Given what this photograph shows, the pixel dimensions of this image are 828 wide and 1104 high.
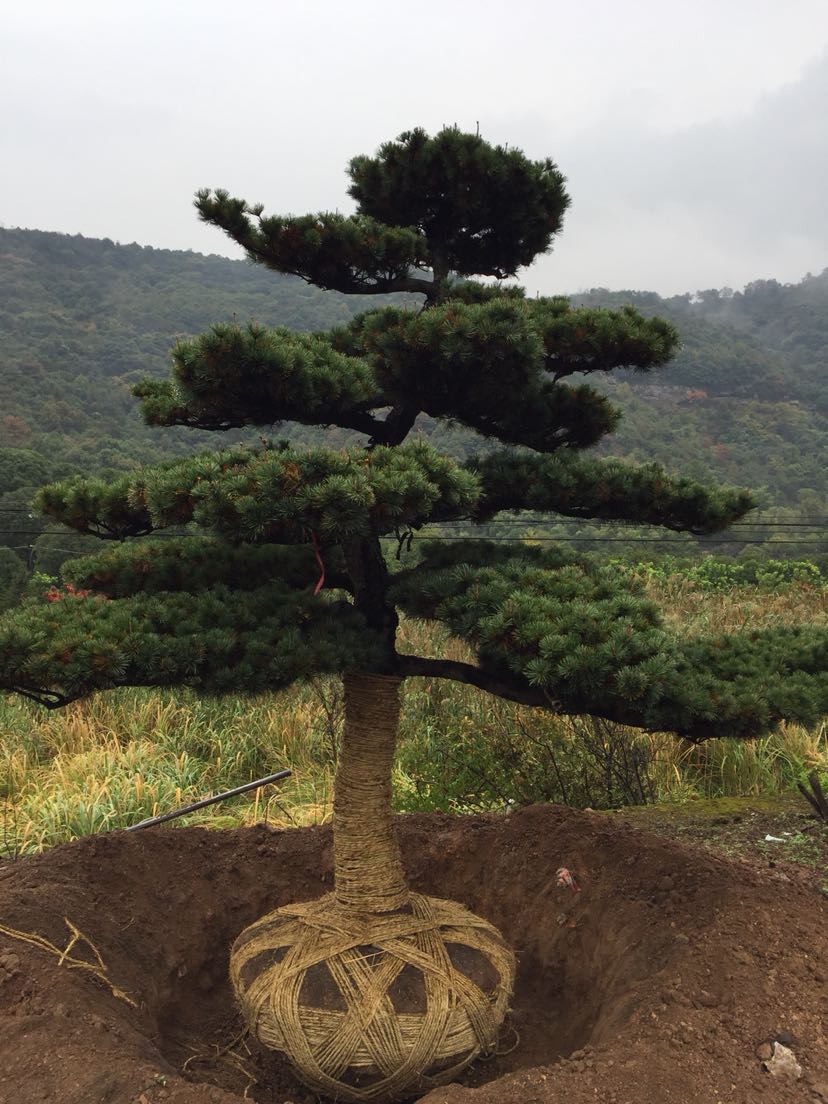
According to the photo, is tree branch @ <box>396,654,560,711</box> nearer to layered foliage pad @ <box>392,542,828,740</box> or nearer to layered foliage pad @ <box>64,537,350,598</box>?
layered foliage pad @ <box>392,542,828,740</box>

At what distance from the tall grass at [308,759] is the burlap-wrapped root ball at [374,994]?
9.27 ft

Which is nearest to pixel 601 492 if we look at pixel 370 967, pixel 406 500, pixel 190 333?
pixel 406 500

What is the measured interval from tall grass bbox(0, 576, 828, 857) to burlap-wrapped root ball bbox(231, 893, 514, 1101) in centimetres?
283

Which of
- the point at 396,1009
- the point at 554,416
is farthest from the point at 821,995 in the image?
the point at 554,416

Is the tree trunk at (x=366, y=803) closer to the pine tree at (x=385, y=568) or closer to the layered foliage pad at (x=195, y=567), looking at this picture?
the pine tree at (x=385, y=568)

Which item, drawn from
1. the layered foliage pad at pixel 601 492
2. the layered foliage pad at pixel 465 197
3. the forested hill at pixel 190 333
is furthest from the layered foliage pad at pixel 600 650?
the forested hill at pixel 190 333

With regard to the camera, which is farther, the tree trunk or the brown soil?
the tree trunk

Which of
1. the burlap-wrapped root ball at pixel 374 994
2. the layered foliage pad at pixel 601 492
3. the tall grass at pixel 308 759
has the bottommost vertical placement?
the tall grass at pixel 308 759

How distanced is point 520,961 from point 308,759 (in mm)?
4228

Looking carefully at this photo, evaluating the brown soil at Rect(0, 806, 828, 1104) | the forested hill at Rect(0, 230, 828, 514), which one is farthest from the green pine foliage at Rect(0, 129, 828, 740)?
the forested hill at Rect(0, 230, 828, 514)

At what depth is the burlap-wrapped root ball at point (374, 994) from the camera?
9.29 feet

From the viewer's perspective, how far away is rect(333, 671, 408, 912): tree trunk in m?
3.32

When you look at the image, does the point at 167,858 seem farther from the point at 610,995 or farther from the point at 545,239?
the point at 545,239

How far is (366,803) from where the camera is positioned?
3367 millimetres
